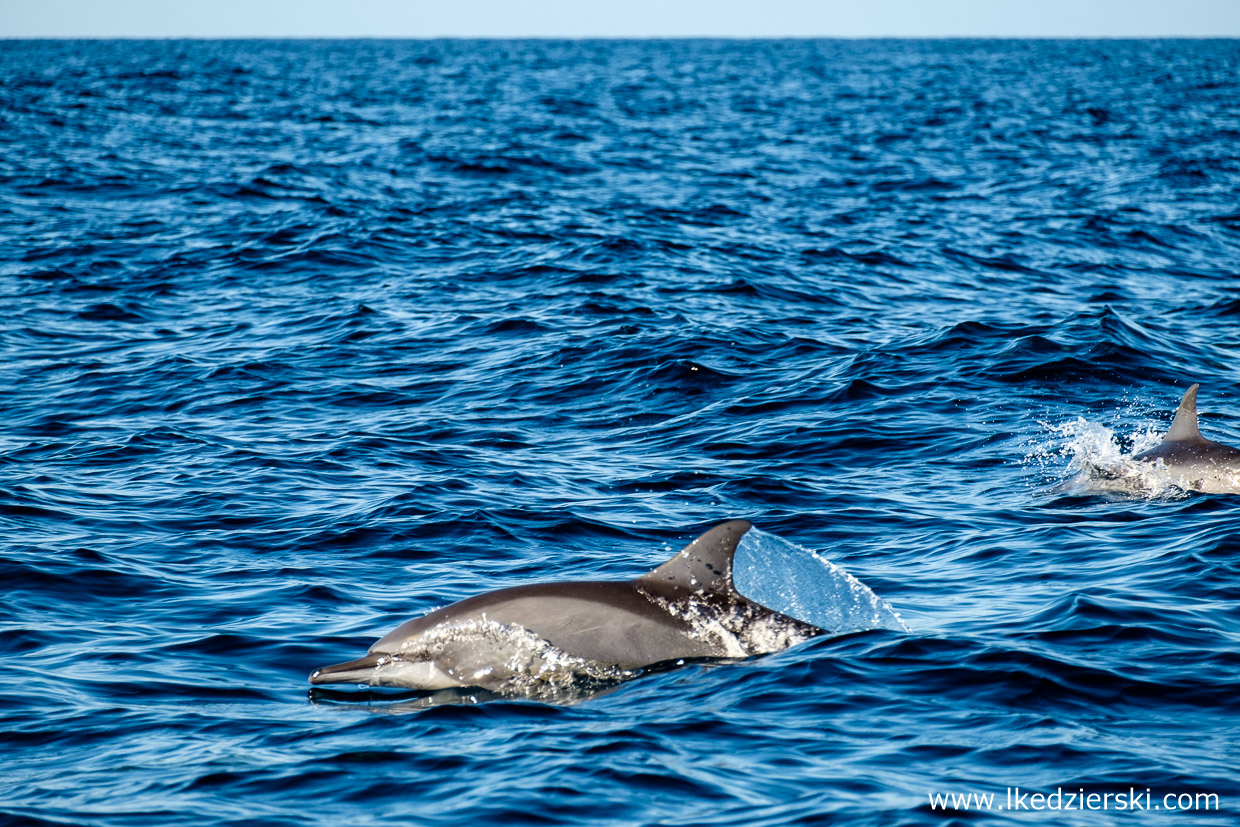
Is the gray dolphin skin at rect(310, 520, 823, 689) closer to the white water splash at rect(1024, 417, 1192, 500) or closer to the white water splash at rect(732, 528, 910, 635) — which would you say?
the white water splash at rect(732, 528, 910, 635)

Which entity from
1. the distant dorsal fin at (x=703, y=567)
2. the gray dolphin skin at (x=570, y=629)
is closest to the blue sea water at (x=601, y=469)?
the gray dolphin skin at (x=570, y=629)

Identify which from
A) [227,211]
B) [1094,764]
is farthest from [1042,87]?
[1094,764]

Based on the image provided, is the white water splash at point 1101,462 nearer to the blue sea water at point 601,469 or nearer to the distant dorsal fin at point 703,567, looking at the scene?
the blue sea water at point 601,469

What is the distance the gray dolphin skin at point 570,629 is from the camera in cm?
865

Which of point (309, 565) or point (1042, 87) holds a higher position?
point (1042, 87)

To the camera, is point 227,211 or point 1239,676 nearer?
point 1239,676

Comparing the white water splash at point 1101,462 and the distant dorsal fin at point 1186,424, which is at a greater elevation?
the distant dorsal fin at point 1186,424

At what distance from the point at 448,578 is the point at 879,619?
138 inches

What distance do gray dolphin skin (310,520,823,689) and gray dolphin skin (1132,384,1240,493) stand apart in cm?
627

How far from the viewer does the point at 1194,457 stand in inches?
521

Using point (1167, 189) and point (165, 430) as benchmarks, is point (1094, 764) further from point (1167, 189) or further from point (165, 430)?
point (1167, 189)

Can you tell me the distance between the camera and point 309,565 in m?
11.4

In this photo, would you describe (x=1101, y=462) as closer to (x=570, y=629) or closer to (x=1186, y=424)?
(x=1186, y=424)

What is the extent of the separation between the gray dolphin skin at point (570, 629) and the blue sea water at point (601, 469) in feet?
0.75
